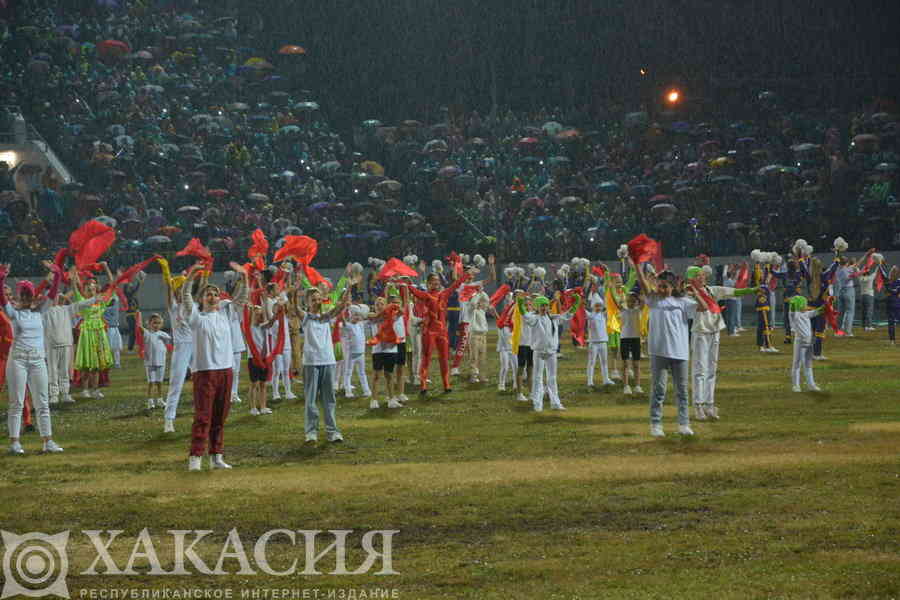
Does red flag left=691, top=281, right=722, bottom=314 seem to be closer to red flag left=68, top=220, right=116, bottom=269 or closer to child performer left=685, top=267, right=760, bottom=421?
child performer left=685, top=267, right=760, bottom=421

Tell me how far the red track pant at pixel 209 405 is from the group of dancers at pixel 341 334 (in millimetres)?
18

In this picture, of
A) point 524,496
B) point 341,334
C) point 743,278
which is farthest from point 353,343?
point 743,278

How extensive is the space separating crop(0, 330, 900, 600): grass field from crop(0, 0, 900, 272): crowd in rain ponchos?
2183cm

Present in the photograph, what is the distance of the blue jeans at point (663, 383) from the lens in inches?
597

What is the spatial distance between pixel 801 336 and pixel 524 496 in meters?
9.06

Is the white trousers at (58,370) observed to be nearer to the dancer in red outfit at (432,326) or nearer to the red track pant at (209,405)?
the dancer in red outfit at (432,326)

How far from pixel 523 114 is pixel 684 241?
14.1m

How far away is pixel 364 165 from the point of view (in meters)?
45.6

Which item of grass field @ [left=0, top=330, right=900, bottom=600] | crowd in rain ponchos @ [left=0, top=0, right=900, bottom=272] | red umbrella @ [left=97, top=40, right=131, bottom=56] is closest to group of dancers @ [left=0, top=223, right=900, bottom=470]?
grass field @ [left=0, top=330, right=900, bottom=600]

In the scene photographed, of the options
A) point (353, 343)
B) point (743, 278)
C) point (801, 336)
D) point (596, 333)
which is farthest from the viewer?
point (743, 278)

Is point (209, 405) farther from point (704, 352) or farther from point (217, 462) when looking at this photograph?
point (704, 352)

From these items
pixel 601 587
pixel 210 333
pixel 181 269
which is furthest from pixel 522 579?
pixel 181 269

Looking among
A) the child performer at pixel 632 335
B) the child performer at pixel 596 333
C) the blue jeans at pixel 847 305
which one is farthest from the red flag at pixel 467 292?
the blue jeans at pixel 847 305

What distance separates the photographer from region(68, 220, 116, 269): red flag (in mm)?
15312
